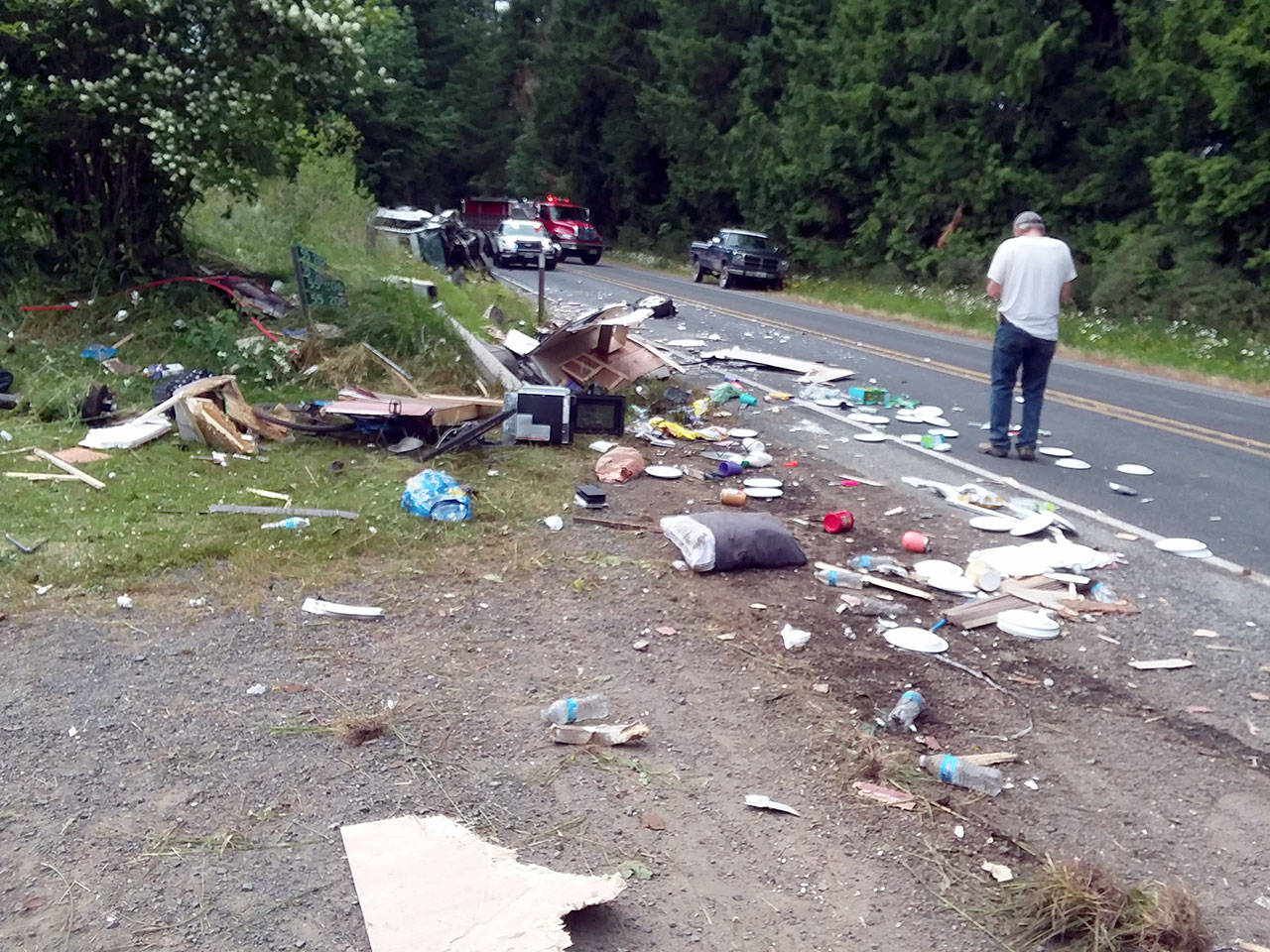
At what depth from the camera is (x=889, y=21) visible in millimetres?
31734

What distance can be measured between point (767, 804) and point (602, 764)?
0.61 m

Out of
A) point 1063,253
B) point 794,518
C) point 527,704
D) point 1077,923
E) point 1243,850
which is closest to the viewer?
point 1077,923

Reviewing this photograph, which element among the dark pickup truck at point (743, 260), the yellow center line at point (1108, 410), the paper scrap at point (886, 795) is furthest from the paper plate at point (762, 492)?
the dark pickup truck at point (743, 260)

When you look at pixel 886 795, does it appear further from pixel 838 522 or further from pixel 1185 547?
pixel 1185 547

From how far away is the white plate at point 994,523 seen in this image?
23.3ft

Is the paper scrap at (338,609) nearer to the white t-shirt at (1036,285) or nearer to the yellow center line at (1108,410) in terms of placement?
the white t-shirt at (1036,285)

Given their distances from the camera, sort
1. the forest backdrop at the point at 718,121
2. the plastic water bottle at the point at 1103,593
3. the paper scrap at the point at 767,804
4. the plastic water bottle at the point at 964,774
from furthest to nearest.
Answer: the forest backdrop at the point at 718,121 < the plastic water bottle at the point at 1103,593 < the plastic water bottle at the point at 964,774 < the paper scrap at the point at 767,804

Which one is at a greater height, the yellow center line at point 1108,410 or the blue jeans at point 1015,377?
the blue jeans at point 1015,377

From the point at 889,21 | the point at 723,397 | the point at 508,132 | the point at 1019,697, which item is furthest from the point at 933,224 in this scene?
the point at 508,132

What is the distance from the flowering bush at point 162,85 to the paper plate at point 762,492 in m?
6.07

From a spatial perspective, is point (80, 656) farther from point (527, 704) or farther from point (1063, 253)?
point (1063, 253)

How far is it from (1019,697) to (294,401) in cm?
685

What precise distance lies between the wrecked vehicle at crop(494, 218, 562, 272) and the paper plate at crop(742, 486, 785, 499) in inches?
1037

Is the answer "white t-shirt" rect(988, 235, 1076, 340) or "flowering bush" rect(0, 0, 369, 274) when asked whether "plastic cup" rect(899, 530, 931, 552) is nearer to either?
"white t-shirt" rect(988, 235, 1076, 340)
